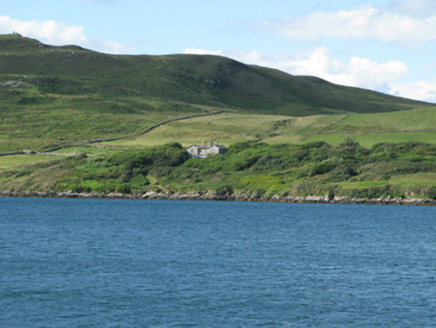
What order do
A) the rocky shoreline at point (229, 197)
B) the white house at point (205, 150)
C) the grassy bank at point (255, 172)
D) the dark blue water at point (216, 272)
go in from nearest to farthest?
the dark blue water at point (216, 272) < the rocky shoreline at point (229, 197) < the grassy bank at point (255, 172) < the white house at point (205, 150)

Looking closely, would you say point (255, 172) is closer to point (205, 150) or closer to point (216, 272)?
point (205, 150)

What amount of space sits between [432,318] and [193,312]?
40.7 feet

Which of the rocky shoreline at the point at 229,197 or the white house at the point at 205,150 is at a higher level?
the white house at the point at 205,150

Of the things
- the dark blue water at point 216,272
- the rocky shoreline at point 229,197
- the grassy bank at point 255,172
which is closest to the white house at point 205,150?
the grassy bank at point 255,172

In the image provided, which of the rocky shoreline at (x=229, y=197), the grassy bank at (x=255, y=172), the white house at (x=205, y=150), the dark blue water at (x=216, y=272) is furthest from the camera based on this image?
the white house at (x=205, y=150)

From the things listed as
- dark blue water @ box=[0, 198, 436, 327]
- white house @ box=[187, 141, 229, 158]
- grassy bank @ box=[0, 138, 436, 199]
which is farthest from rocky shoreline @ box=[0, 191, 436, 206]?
white house @ box=[187, 141, 229, 158]

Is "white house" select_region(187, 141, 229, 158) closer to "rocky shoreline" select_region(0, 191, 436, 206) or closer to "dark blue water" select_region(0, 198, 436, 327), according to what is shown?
"rocky shoreline" select_region(0, 191, 436, 206)

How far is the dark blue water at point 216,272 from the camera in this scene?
4075cm

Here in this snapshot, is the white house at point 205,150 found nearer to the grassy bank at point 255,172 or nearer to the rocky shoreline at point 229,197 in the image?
the grassy bank at point 255,172

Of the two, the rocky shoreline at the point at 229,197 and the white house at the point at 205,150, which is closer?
the rocky shoreline at the point at 229,197

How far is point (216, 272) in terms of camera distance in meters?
55.1

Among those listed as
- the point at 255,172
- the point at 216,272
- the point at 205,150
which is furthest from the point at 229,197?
the point at 216,272

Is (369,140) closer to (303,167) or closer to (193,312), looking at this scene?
(303,167)

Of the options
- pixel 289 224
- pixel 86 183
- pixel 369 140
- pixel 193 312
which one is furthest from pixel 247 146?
pixel 193 312
